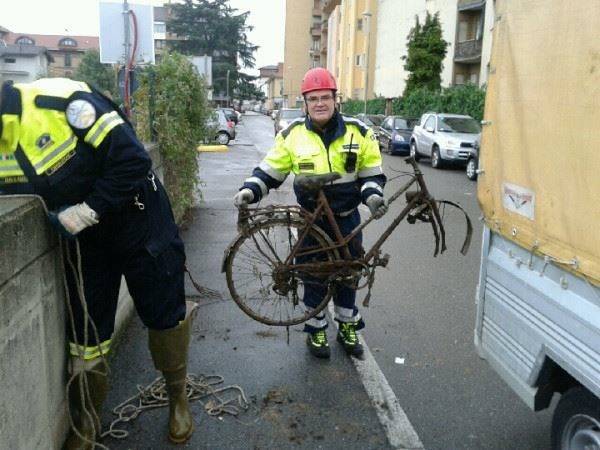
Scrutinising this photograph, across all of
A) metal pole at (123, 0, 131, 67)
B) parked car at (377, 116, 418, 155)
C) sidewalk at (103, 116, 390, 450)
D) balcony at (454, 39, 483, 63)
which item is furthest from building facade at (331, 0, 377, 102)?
sidewalk at (103, 116, 390, 450)

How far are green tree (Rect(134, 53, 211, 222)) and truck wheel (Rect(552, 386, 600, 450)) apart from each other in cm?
605

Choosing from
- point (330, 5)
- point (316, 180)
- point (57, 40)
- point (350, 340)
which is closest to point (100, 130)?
point (316, 180)

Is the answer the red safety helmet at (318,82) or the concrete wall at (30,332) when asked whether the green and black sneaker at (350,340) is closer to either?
the red safety helmet at (318,82)

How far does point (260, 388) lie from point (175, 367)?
763 millimetres

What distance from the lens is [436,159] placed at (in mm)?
17922

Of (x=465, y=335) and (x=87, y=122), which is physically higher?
(x=87, y=122)

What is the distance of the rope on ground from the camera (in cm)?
337

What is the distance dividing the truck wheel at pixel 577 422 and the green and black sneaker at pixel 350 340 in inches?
68.6

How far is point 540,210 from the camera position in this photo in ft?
8.24

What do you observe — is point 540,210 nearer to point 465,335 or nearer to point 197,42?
point 465,335

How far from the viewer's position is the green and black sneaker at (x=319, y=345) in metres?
4.16

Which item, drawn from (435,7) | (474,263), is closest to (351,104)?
(435,7)

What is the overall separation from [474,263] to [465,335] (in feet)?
7.78

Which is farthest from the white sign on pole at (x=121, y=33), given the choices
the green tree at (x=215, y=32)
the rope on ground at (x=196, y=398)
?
the green tree at (x=215, y=32)
